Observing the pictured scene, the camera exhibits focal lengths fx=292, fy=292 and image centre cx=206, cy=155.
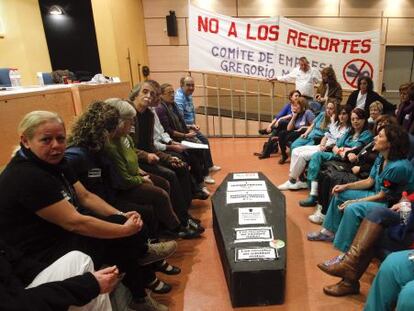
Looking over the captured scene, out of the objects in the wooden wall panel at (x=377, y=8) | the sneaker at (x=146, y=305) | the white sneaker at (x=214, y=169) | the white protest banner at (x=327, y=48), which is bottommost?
the white sneaker at (x=214, y=169)

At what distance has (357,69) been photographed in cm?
548

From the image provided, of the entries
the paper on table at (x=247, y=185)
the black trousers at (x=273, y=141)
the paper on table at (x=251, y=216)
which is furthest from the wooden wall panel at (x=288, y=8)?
the paper on table at (x=251, y=216)

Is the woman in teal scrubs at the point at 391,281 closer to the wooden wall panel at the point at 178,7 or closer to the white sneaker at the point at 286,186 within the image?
the white sneaker at the point at 286,186

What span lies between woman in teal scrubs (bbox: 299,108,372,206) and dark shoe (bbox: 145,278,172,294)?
1695mm

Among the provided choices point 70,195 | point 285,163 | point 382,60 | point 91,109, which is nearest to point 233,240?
point 70,195

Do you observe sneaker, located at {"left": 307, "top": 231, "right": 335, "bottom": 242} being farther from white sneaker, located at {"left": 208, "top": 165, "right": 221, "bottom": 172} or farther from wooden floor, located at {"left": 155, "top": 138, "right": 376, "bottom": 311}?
white sneaker, located at {"left": 208, "top": 165, "right": 221, "bottom": 172}

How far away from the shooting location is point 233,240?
6.08 ft

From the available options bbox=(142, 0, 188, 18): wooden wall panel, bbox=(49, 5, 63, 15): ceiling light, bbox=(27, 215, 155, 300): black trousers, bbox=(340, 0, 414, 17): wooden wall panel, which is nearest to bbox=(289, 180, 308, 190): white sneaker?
bbox=(27, 215, 155, 300): black trousers

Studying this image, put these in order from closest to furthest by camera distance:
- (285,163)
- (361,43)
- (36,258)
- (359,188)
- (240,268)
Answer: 1. (36,258)
2. (240,268)
3. (359,188)
4. (285,163)
5. (361,43)

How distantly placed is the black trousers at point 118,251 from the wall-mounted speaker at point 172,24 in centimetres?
521

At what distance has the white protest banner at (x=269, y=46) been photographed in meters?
5.30

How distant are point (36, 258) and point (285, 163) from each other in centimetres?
360

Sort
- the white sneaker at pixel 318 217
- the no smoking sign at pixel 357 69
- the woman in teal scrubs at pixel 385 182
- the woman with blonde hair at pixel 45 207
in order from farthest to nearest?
the no smoking sign at pixel 357 69
the white sneaker at pixel 318 217
the woman in teal scrubs at pixel 385 182
the woman with blonde hair at pixel 45 207

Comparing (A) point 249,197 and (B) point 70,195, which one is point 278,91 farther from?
(B) point 70,195
